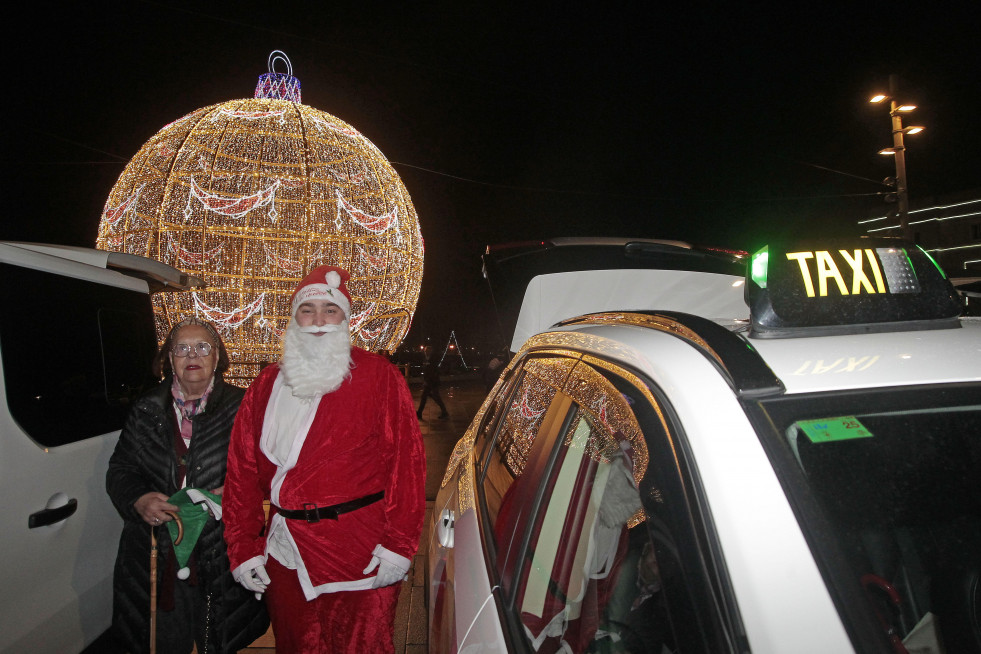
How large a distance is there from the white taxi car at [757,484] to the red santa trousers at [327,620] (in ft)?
2.31

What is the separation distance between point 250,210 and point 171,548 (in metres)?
5.97

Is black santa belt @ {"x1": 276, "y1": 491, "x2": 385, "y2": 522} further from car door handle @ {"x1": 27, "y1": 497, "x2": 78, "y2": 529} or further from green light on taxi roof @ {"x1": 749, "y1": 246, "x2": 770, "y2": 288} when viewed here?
green light on taxi roof @ {"x1": 749, "y1": 246, "x2": 770, "y2": 288}

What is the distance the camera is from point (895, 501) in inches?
46.6

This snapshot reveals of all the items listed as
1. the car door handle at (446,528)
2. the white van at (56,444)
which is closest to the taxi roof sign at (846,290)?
the car door handle at (446,528)

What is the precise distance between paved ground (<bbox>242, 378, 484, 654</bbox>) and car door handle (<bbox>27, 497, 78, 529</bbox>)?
4.46 ft

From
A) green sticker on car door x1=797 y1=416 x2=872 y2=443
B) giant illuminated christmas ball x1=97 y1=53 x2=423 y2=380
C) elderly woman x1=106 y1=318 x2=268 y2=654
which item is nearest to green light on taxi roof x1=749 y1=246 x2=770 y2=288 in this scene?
green sticker on car door x1=797 y1=416 x2=872 y2=443

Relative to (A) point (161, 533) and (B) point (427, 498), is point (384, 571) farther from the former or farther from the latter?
(B) point (427, 498)

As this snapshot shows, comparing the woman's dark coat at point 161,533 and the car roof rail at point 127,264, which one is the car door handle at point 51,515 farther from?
the car roof rail at point 127,264

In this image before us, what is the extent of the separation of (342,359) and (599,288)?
122 cm

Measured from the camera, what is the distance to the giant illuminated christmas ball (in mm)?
7562

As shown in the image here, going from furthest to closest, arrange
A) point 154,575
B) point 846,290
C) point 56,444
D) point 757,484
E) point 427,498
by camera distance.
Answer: point 427,498, point 154,575, point 56,444, point 846,290, point 757,484

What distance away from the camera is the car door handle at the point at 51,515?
7.14 ft

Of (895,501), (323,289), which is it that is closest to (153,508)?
(323,289)

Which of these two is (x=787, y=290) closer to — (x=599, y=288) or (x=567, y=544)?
(x=567, y=544)
